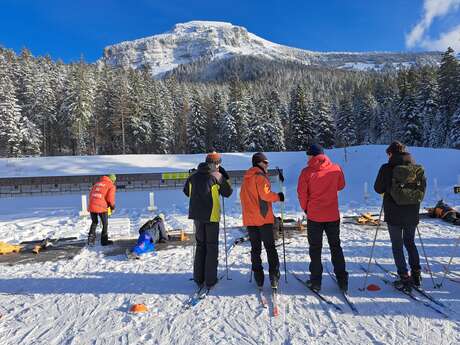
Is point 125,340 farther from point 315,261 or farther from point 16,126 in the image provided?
point 16,126

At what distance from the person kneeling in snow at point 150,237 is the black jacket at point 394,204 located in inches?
188

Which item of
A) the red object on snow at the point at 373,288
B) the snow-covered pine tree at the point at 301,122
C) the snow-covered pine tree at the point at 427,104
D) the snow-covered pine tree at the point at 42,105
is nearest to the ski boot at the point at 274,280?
the red object on snow at the point at 373,288

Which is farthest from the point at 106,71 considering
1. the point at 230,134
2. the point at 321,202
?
the point at 321,202

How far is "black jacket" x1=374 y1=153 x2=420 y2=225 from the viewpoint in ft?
15.2

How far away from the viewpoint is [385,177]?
4688 mm

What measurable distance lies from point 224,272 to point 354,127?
5074 centimetres

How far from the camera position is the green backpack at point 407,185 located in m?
4.53

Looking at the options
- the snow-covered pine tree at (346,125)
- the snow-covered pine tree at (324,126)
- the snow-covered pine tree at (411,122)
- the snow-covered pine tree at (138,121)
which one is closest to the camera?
the snow-covered pine tree at (411,122)

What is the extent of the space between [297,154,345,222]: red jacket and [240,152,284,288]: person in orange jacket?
1.45ft

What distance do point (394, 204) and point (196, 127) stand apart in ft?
143

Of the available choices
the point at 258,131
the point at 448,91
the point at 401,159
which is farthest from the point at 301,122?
the point at 401,159

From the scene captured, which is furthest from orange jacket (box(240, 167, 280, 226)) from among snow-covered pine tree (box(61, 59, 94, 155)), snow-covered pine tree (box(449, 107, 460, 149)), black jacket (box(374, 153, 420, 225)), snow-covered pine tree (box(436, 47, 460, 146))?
snow-covered pine tree (box(61, 59, 94, 155))

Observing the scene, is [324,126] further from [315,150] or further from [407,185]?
[315,150]

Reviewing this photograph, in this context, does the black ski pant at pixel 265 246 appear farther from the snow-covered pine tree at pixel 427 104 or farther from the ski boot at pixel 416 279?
the snow-covered pine tree at pixel 427 104
